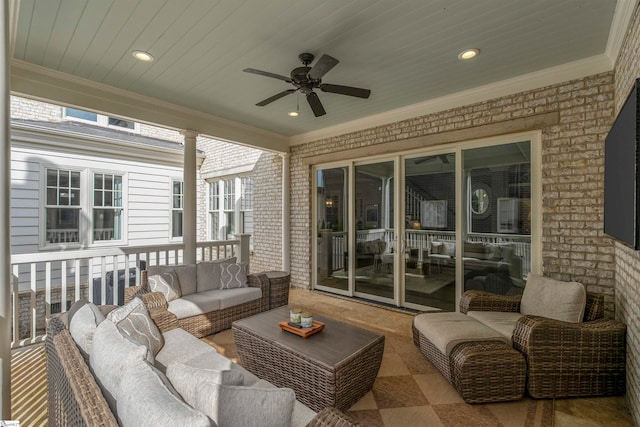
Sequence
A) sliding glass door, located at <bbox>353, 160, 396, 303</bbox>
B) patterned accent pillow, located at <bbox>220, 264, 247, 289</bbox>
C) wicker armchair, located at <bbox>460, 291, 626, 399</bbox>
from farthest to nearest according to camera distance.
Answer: sliding glass door, located at <bbox>353, 160, 396, 303</bbox> → patterned accent pillow, located at <bbox>220, 264, 247, 289</bbox> → wicker armchair, located at <bbox>460, 291, 626, 399</bbox>

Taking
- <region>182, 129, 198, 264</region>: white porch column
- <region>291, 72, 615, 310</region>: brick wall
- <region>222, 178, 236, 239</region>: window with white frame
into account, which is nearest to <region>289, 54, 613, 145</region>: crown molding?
<region>291, 72, 615, 310</region>: brick wall

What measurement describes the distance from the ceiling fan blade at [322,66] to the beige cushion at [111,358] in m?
2.27

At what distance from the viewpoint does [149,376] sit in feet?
3.58

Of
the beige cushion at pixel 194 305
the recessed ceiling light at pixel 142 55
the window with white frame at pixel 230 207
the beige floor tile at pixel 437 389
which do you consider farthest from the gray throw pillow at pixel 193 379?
the window with white frame at pixel 230 207

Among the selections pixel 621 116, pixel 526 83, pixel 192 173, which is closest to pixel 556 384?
pixel 621 116

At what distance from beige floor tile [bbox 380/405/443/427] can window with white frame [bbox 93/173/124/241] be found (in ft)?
20.1

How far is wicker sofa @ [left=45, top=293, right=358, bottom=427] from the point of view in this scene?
3.31ft

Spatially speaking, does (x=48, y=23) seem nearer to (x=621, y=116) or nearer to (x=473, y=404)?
(x=621, y=116)

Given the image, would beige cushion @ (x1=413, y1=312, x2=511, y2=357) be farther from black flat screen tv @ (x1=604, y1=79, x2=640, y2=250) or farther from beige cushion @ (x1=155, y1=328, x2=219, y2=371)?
beige cushion @ (x1=155, y1=328, x2=219, y2=371)

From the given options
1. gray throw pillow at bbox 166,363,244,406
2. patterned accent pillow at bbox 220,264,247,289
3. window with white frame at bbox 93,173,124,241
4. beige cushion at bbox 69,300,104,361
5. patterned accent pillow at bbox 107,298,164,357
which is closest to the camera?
gray throw pillow at bbox 166,363,244,406

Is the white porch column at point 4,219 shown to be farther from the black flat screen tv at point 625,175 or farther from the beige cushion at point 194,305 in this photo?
the black flat screen tv at point 625,175

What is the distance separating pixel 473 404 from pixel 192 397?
2.14m

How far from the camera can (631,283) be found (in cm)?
222

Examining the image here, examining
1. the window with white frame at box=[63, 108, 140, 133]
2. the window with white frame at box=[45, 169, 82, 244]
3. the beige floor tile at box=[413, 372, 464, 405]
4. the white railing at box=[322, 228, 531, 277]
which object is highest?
the window with white frame at box=[63, 108, 140, 133]
